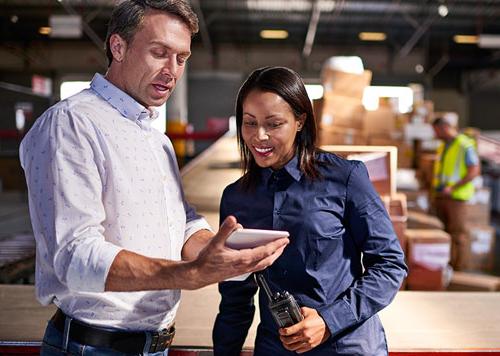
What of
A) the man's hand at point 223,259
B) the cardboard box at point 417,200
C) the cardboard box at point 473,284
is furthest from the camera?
the cardboard box at point 417,200

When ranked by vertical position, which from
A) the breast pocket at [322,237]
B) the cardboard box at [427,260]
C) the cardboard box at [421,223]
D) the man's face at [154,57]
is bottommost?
the cardboard box at [427,260]

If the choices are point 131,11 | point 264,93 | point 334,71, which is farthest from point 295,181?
point 334,71

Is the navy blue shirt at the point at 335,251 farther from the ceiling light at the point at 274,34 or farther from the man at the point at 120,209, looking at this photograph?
the ceiling light at the point at 274,34

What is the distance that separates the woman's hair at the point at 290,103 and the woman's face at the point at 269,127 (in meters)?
0.02

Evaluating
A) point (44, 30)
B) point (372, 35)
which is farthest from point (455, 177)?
point (44, 30)

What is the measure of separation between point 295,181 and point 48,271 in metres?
0.64

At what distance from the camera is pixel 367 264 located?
1442mm

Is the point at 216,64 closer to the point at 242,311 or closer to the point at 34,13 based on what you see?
the point at 34,13

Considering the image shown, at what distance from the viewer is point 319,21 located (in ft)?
50.0

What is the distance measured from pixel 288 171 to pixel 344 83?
349cm

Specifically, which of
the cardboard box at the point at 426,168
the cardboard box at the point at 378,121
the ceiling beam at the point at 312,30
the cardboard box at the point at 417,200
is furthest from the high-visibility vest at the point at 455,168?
the ceiling beam at the point at 312,30

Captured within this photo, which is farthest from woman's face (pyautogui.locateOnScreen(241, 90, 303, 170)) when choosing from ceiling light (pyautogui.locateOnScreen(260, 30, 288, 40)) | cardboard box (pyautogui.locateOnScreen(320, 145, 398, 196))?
ceiling light (pyautogui.locateOnScreen(260, 30, 288, 40))

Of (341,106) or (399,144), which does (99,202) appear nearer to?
(341,106)

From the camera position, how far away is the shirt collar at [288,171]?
1469mm
